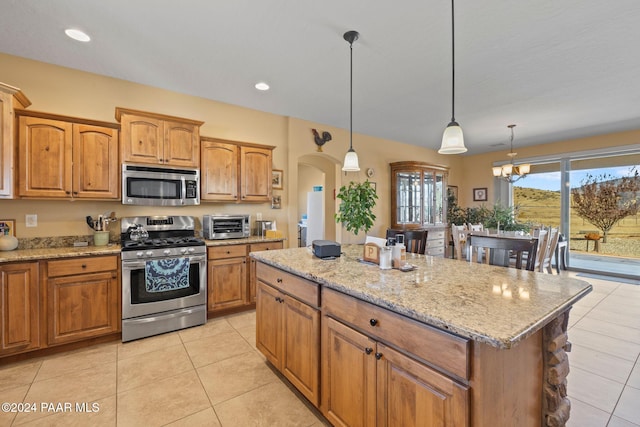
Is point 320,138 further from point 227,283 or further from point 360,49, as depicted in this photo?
point 227,283

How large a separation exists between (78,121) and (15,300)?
1.69 metres

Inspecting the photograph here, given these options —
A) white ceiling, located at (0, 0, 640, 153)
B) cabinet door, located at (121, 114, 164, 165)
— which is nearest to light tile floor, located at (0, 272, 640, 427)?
cabinet door, located at (121, 114, 164, 165)

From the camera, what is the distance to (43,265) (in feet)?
7.85

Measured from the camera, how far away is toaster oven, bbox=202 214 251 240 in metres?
3.45

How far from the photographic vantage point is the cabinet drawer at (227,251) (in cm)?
323

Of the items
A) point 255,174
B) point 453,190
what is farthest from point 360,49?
point 453,190

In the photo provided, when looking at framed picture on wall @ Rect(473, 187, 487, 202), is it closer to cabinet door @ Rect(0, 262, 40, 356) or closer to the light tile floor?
the light tile floor

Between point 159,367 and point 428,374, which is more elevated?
point 428,374

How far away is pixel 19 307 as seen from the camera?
2.32m

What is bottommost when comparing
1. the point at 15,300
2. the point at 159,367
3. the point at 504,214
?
the point at 159,367

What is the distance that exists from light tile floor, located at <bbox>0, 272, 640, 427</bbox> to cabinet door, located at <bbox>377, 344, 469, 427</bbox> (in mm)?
768

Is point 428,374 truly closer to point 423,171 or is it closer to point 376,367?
point 376,367

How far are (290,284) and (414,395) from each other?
99 cm

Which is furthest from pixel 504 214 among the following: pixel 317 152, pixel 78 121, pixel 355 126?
pixel 78 121
